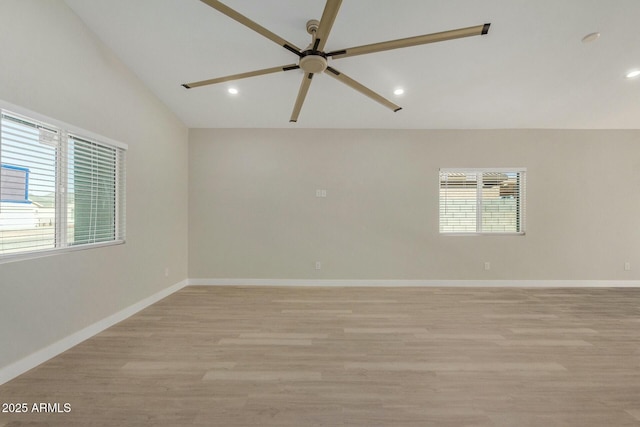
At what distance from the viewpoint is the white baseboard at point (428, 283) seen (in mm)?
4012

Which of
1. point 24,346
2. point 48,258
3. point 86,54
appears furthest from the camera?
point 86,54

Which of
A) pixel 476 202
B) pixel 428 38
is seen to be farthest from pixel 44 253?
pixel 476 202

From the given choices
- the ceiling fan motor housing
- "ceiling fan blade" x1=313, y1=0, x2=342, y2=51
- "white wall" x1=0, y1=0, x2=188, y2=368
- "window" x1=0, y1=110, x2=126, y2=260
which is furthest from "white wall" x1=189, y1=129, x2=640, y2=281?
"ceiling fan blade" x1=313, y1=0, x2=342, y2=51

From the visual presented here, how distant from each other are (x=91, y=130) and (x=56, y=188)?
65 centimetres

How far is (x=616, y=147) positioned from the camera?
159 inches

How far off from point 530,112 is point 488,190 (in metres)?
1.24

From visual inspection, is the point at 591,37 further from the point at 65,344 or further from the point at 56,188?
the point at 65,344

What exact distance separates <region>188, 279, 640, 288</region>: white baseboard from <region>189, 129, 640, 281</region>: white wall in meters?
0.08

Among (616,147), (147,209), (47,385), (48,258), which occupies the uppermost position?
(616,147)

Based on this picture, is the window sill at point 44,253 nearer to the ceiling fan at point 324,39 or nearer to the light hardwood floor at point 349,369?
the light hardwood floor at point 349,369

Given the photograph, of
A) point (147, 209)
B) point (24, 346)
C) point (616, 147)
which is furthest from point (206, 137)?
point (616, 147)

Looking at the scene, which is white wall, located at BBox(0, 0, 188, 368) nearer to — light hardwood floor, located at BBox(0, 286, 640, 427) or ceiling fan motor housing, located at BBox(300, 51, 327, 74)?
light hardwood floor, located at BBox(0, 286, 640, 427)

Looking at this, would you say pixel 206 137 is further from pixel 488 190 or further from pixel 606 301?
pixel 606 301

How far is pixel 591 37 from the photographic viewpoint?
7.27 ft
